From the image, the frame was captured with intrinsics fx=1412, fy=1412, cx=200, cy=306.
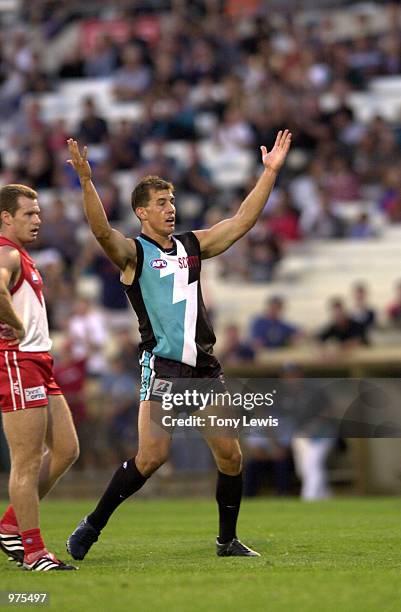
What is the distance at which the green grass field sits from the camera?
21.6 ft

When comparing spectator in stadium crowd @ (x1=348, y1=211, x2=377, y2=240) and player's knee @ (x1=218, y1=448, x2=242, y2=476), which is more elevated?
spectator in stadium crowd @ (x1=348, y1=211, x2=377, y2=240)

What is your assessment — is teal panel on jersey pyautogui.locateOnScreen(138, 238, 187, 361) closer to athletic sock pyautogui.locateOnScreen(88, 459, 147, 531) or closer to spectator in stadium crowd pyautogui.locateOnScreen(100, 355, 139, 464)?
athletic sock pyautogui.locateOnScreen(88, 459, 147, 531)

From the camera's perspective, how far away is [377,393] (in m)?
12.2

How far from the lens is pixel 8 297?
793cm

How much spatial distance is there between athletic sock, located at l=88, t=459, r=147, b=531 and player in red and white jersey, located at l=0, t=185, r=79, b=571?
0.38 metres

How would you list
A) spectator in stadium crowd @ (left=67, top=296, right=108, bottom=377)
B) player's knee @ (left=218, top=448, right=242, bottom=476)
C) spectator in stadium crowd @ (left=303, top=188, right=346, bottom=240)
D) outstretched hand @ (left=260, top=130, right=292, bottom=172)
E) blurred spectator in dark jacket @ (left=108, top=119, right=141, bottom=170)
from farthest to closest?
blurred spectator in dark jacket @ (left=108, top=119, right=141, bottom=170) → spectator in stadium crowd @ (left=303, top=188, right=346, bottom=240) → spectator in stadium crowd @ (left=67, top=296, right=108, bottom=377) → outstretched hand @ (left=260, top=130, right=292, bottom=172) → player's knee @ (left=218, top=448, right=242, bottom=476)

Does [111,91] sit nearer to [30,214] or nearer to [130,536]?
[130,536]

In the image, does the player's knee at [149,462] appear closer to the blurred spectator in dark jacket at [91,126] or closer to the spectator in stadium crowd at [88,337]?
the spectator in stadium crowd at [88,337]

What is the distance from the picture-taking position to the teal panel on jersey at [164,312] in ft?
27.9

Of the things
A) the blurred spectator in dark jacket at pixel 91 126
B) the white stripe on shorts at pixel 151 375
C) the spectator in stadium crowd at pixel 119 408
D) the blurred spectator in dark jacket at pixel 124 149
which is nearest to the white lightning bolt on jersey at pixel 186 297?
the white stripe on shorts at pixel 151 375

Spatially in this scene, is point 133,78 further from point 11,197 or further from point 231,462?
point 231,462

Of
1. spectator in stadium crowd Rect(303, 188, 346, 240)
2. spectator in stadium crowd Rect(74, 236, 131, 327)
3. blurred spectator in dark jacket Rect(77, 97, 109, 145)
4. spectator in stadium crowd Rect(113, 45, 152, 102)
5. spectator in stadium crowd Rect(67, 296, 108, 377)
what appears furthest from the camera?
spectator in stadium crowd Rect(113, 45, 152, 102)

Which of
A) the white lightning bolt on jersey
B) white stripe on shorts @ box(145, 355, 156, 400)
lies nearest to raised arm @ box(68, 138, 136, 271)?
the white lightning bolt on jersey

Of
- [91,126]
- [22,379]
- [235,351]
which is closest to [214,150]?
[91,126]
